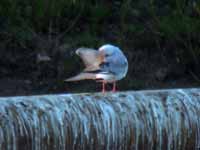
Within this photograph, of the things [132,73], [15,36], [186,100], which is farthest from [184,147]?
[15,36]

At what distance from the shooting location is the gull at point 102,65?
593 centimetres

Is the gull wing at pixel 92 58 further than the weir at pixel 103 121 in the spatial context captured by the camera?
Yes

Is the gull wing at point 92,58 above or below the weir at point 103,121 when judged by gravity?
above

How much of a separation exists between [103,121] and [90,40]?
3.22 m

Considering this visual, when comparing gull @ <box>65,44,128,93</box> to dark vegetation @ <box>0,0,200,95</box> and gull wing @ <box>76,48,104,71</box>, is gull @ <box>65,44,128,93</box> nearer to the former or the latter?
gull wing @ <box>76,48,104,71</box>

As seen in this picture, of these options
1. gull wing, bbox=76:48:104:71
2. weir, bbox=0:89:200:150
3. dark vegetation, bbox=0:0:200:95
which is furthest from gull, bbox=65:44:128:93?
dark vegetation, bbox=0:0:200:95

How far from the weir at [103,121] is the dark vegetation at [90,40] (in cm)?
241

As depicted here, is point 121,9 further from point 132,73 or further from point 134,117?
point 134,117

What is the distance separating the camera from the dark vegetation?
25.2 ft

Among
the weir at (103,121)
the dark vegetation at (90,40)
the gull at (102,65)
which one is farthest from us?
the dark vegetation at (90,40)

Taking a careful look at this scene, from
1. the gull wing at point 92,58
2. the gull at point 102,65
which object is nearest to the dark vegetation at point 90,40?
the gull at point 102,65

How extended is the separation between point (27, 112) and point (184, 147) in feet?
3.49

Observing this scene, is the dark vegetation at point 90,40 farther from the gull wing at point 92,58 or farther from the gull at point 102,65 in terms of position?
the gull wing at point 92,58

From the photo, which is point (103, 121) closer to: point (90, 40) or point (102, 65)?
point (102, 65)
